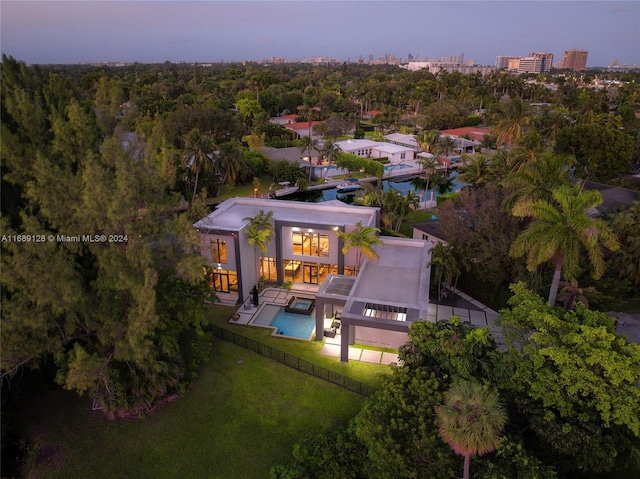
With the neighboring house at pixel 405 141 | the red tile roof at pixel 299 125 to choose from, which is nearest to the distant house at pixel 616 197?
the neighboring house at pixel 405 141

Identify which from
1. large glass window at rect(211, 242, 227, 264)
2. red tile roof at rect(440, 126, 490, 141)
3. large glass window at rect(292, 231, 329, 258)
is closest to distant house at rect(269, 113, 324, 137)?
red tile roof at rect(440, 126, 490, 141)

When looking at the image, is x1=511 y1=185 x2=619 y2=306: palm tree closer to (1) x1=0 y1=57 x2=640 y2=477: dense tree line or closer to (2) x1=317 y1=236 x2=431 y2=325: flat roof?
(1) x1=0 y1=57 x2=640 y2=477: dense tree line

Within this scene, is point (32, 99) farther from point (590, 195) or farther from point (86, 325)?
point (590, 195)

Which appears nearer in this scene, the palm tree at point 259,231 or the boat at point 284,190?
the palm tree at point 259,231

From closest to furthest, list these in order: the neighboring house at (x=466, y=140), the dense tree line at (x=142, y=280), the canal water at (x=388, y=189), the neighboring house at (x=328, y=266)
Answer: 1. the dense tree line at (x=142, y=280)
2. the neighboring house at (x=328, y=266)
3. the canal water at (x=388, y=189)
4. the neighboring house at (x=466, y=140)

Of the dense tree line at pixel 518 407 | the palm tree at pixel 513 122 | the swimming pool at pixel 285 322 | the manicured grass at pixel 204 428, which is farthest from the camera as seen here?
the palm tree at pixel 513 122

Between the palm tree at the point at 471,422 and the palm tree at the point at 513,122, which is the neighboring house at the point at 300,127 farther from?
the palm tree at the point at 471,422

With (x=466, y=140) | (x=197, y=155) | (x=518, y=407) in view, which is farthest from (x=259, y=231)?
(x=466, y=140)

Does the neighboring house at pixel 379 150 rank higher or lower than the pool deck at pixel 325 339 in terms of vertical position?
higher

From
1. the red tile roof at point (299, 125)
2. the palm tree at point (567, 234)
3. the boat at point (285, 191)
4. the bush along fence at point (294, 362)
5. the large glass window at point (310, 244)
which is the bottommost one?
the bush along fence at point (294, 362)
